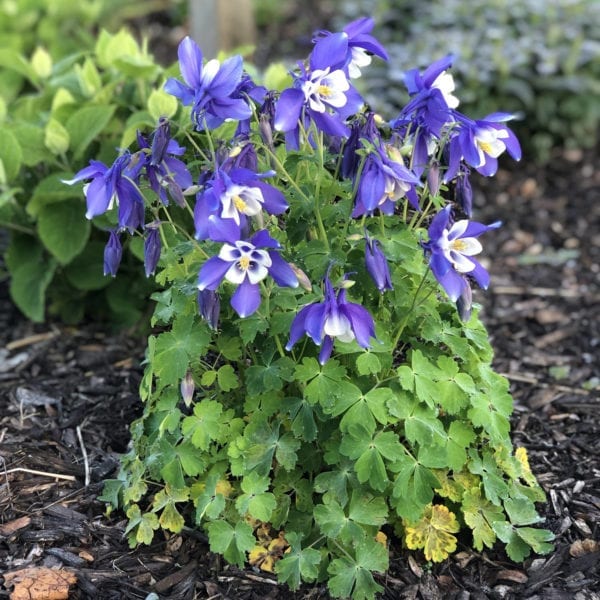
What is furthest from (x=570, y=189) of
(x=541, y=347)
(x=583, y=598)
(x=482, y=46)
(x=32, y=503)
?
(x=32, y=503)

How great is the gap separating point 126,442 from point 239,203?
1201 mm

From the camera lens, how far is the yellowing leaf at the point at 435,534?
2344mm

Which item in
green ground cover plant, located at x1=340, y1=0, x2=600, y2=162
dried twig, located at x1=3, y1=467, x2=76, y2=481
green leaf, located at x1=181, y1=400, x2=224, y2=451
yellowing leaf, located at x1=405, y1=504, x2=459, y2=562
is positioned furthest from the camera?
green ground cover plant, located at x1=340, y1=0, x2=600, y2=162

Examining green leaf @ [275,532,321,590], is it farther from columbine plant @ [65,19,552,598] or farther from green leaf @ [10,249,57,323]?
green leaf @ [10,249,57,323]

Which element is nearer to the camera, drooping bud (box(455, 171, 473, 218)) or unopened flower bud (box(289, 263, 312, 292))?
unopened flower bud (box(289, 263, 312, 292))


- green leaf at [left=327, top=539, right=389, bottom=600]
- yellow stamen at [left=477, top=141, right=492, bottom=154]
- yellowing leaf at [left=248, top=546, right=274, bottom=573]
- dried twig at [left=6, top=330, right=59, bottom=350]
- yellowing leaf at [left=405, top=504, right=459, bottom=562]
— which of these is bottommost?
dried twig at [left=6, top=330, right=59, bottom=350]

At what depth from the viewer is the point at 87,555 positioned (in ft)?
7.84

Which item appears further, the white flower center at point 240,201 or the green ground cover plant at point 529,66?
the green ground cover plant at point 529,66

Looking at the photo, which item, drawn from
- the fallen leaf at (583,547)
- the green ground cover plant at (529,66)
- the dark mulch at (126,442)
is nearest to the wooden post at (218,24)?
the green ground cover plant at (529,66)

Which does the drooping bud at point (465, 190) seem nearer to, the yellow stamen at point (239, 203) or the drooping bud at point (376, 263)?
the drooping bud at point (376, 263)

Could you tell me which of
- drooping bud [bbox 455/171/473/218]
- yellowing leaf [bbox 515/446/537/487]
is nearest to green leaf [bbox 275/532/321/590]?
yellowing leaf [bbox 515/446/537/487]

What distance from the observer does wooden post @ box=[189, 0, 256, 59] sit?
588 cm

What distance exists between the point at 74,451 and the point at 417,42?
396 centimetres

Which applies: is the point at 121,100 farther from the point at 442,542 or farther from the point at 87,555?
the point at 442,542
